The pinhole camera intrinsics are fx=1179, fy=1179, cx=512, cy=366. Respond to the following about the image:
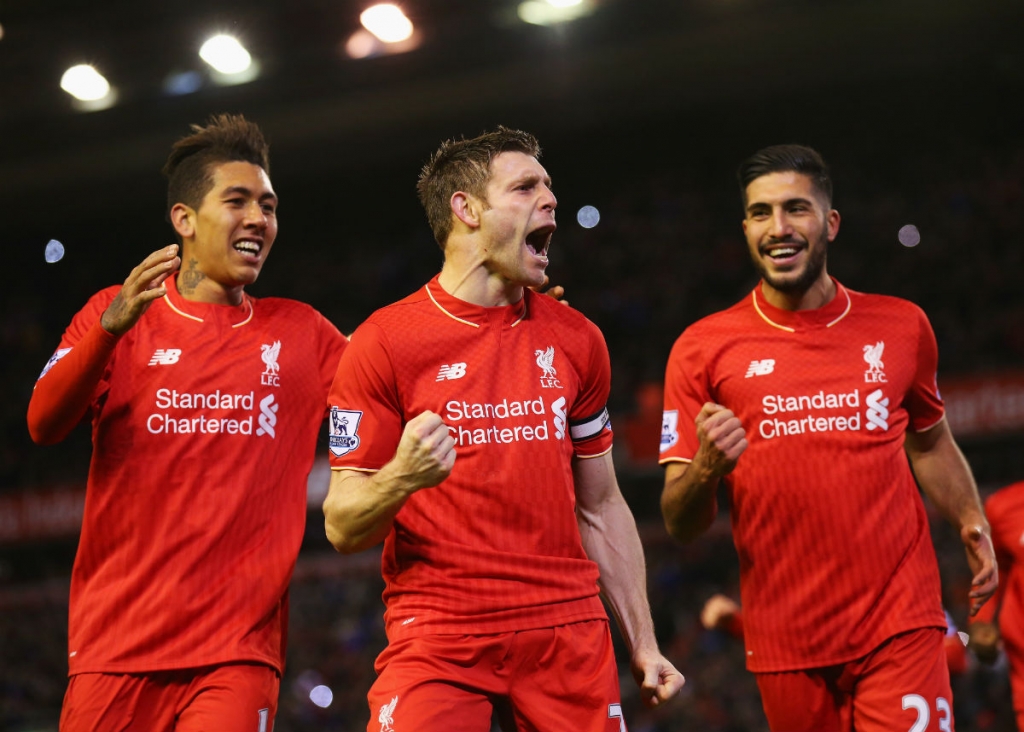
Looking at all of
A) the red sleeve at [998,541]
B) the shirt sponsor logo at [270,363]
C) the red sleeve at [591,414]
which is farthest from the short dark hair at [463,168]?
the red sleeve at [998,541]

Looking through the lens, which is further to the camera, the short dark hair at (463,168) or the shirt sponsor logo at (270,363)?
the shirt sponsor logo at (270,363)

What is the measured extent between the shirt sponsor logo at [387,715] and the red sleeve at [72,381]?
137cm

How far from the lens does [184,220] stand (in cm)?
430

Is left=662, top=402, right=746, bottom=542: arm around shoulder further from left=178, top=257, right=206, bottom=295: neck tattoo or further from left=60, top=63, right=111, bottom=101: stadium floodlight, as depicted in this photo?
left=60, top=63, right=111, bottom=101: stadium floodlight

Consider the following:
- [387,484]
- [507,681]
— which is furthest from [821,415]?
[387,484]

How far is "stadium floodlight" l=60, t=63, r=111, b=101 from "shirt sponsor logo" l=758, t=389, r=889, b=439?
10706 millimetres

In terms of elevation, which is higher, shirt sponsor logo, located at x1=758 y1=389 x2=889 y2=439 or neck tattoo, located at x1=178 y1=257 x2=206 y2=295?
neck tattoo, located at x1=178 y1=257 x2=206 y2=295

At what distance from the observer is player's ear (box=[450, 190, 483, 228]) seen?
349 cm

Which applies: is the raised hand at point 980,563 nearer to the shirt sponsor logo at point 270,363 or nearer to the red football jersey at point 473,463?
the red football jersey at point 473,463

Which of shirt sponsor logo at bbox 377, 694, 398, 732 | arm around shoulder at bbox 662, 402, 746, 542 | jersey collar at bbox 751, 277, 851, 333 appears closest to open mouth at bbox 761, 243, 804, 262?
jersey collar at bbox 751, 277, 851, 333

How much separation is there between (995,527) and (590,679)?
2.66 m

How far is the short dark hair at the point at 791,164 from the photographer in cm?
441

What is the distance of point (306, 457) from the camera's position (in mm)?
3957

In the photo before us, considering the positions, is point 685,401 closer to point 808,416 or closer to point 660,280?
point 808,416
